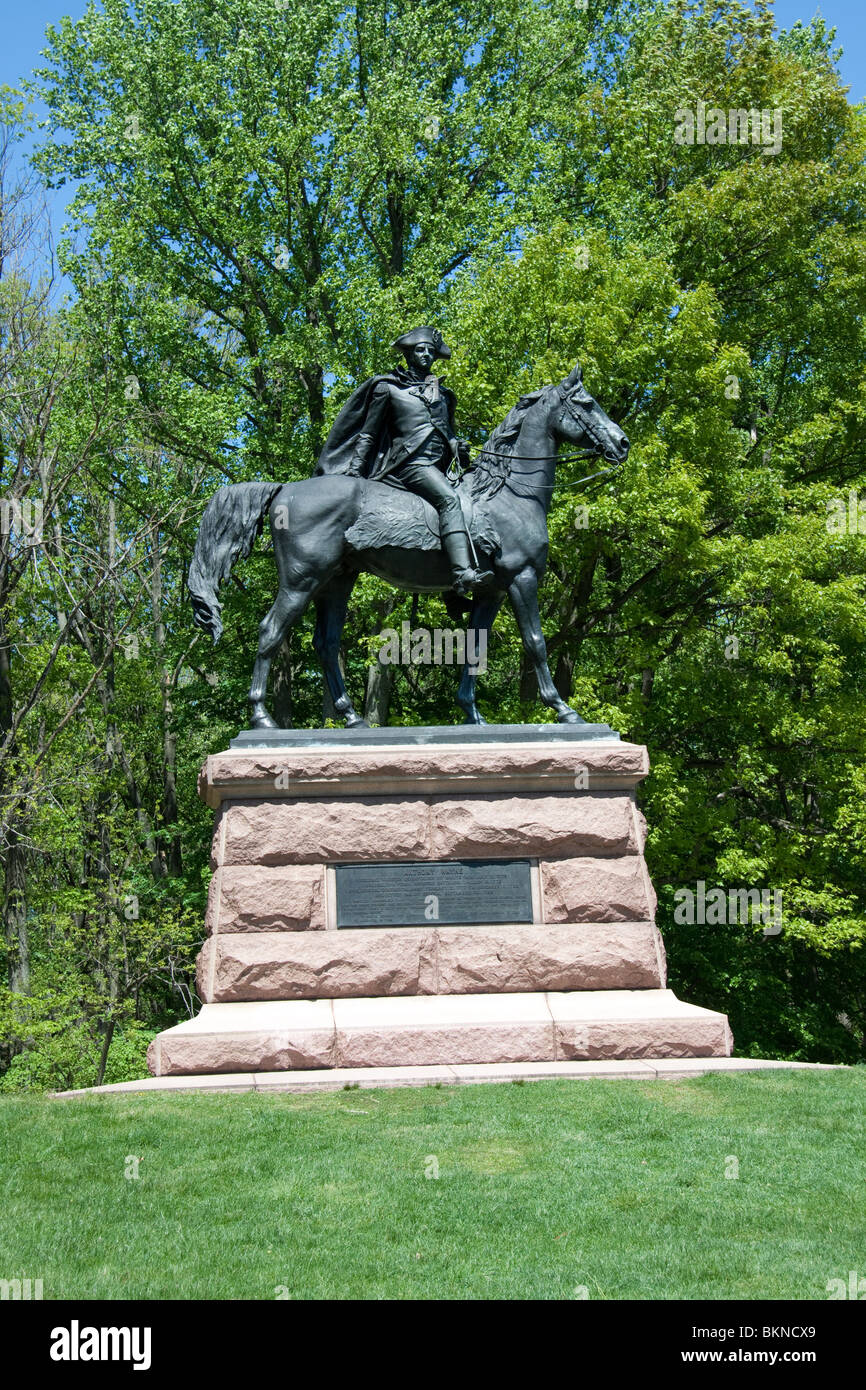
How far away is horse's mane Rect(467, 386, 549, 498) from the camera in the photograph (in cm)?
1060

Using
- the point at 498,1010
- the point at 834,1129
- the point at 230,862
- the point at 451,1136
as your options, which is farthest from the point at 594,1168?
the point at 230,862

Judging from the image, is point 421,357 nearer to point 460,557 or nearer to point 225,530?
point 460,557

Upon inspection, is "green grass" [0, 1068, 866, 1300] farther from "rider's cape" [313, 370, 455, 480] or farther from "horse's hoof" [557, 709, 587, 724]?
"rider's cape" [313, 370, 455, 480]

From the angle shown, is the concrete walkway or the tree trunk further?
the tree trunk

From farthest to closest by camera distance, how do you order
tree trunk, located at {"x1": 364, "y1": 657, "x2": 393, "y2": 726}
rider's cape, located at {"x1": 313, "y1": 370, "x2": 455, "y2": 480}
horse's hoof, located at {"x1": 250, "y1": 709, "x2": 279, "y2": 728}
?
1. tree trunk, located at {"x1": 364, "y1": 657, "x2": 393, "y2": 726}
2. rider's cape, located at {"x1": 313, "y1": 370, "x2": 455, "y2": 480}
3. horse's hoof, located at {"x1": 250, "y1": 709, "x2": 279, "y2": 728}

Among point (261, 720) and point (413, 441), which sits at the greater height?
point (413, 441)

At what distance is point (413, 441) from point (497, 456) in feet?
2.36

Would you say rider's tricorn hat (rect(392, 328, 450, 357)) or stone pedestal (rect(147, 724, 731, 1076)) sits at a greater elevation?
rider's tricorn hat (rect(392, 328, 450, 357))

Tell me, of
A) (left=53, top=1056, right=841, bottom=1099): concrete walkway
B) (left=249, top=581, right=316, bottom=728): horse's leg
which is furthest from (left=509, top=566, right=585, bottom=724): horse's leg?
(left=53, top=1056, right=841, bottom=1099): concrete walkway

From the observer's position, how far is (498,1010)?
9.21 meters

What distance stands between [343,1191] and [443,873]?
12.0ft

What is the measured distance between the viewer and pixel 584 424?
1070 cm

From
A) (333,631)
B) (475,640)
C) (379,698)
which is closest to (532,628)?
(475,640)

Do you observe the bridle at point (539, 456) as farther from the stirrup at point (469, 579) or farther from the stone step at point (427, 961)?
the stone step at point (427, 961)
